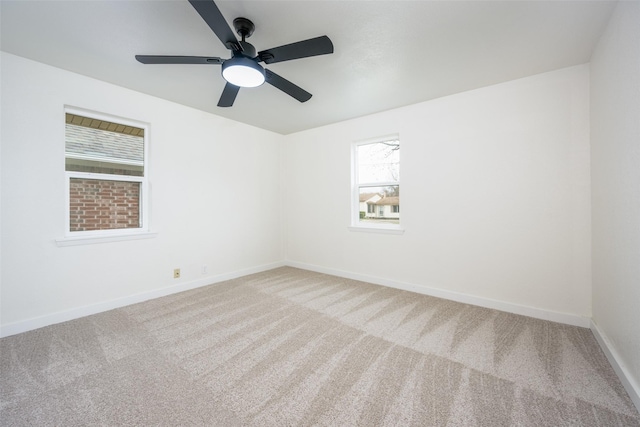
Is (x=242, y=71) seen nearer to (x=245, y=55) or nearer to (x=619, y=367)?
(x=245, y=55)

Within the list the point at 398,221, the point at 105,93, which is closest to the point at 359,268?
the point at 398,221

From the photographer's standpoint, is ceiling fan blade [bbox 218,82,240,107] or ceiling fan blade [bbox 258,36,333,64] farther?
ceiling fan blade [bbox 218,82,240,107]

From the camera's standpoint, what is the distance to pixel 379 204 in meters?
3.83

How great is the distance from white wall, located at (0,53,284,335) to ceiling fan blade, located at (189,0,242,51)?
2024 mm

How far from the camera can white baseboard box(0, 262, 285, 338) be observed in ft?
7.47

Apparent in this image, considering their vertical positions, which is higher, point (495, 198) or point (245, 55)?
point (245, 55)

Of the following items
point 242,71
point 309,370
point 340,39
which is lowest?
point 309,370

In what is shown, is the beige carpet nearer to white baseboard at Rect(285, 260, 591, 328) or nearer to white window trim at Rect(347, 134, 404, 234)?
white baseboard at Rect(285, 260, 591, 328)

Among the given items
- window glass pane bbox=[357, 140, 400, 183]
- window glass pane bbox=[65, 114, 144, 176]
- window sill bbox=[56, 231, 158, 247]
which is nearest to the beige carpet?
window sill bbox=[56, 231, 158, 247]

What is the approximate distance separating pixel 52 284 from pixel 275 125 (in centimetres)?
330

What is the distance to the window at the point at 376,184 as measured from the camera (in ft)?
12.0

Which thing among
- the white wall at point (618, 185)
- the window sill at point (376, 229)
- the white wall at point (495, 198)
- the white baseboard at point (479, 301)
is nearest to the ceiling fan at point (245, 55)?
the white wall at point (618, 185)

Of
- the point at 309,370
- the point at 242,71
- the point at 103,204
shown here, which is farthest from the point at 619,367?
the point at 103,204

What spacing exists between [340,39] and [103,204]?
3003 millimetres
